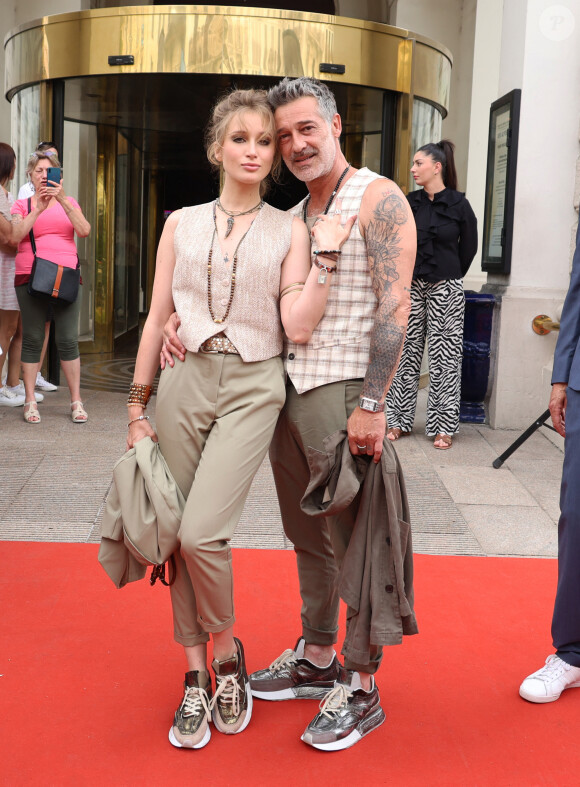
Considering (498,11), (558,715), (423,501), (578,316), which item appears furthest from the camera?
(498,11)

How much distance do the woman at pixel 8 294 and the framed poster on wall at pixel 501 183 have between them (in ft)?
12.2

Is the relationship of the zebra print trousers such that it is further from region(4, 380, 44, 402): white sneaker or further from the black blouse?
region(4, 380, 44, 402): white sneaker

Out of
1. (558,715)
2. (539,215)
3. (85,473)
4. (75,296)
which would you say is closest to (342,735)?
(558,715)

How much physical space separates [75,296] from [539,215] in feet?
11.7

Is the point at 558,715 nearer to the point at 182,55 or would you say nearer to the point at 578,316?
the point at 578,316

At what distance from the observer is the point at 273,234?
2689 mm

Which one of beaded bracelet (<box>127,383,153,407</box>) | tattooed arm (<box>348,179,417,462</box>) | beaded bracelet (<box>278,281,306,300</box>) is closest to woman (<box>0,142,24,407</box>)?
beaded bracelet (<box>127,383,153,407</box>)

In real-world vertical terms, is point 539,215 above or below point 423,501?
above

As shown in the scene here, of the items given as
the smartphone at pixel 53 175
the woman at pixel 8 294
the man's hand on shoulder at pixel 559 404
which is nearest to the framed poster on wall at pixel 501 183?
the smartphone at pixel 53 175

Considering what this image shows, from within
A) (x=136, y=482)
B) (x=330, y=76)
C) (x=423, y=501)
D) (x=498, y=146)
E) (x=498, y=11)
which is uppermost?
(x=498, y=11)

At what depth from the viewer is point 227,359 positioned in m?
2.67

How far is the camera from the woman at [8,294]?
6.56m

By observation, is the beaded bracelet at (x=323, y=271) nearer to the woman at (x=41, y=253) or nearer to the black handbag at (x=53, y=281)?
the black handbag at (x=53, y=281)

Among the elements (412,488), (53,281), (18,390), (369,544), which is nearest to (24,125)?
(18,390)
